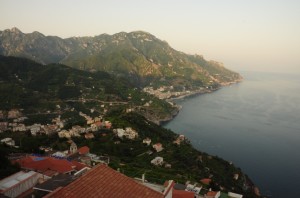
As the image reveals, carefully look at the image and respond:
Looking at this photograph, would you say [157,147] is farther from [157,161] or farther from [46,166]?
[46,166]

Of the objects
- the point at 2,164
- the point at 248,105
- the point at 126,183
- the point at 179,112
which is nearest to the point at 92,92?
the point at 179,112

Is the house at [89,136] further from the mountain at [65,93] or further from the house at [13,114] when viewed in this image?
the house at [13,114]

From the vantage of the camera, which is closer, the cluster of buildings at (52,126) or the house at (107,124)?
the cluster of buildings at (52,126)

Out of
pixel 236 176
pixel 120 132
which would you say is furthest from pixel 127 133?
pixel 236 176

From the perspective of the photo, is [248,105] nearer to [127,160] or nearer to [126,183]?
[127,160]

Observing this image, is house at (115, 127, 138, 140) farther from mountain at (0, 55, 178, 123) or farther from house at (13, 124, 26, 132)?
mountain at (0, 55, 178, 123)

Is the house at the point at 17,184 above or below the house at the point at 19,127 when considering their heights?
above

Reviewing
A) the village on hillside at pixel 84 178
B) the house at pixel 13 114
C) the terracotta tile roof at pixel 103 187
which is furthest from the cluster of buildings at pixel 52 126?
the terracotta tile roof at pixel 103 187

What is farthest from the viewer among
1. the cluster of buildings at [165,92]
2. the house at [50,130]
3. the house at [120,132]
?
the cluster of buildings at [165,92]
